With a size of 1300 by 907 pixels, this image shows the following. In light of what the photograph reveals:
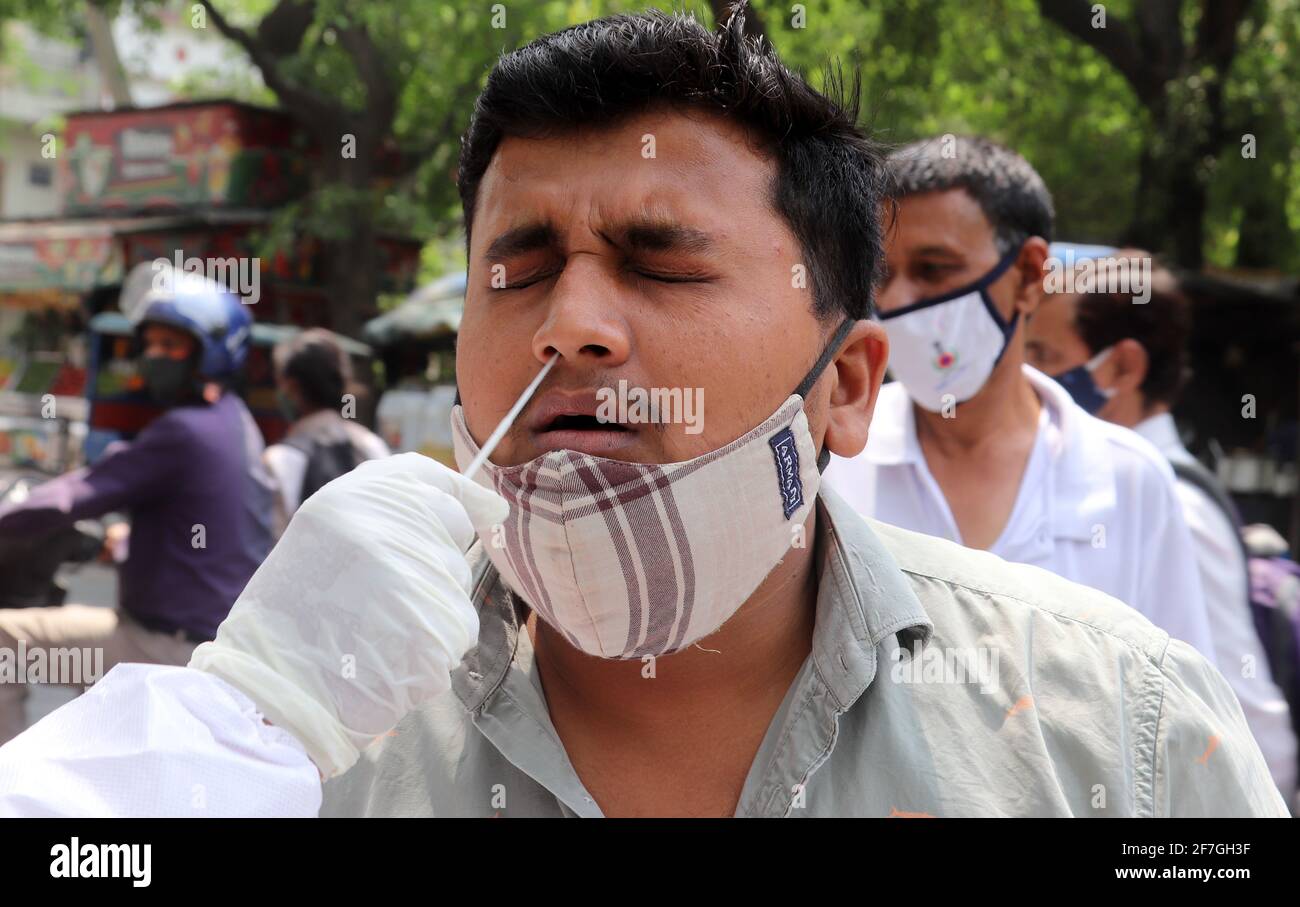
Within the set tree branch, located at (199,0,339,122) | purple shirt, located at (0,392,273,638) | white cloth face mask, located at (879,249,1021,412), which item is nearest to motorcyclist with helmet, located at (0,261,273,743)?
purple shirt, located at (0,392,273,638)

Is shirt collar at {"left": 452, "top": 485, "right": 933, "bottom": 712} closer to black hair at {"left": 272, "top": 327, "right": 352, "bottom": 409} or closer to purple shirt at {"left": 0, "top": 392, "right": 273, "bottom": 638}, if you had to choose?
purple shirt at {"left": 0, "top": 392, "right": 273, "bottom": 638}

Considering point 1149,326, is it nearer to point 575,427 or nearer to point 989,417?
point 989,417

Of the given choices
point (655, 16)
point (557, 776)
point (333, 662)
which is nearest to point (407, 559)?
point (333, 662)

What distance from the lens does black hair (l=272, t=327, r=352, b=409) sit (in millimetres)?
6047

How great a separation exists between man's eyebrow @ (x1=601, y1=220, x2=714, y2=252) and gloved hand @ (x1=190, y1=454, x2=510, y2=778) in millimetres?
570

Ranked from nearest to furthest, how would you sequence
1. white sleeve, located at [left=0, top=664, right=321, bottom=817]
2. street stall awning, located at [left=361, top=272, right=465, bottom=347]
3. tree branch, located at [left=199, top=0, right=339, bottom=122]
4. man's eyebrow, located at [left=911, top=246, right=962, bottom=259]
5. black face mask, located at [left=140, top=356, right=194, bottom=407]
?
white sleeve, located at [left=0, top=664, right=321, bottom=817] → man's eyebrow, located at [left=911, top=246, right=962, bottom=259] → black face mask, located at [left=140, top=356, right=194, bottom=407] → tree branch, located at [left=199, top=0, right=339, bottom=122] → street stall awning, located at [left=361, top=272, right=465, bottom=347]

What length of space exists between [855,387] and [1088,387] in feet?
8.50

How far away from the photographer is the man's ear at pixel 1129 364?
14.8 feet

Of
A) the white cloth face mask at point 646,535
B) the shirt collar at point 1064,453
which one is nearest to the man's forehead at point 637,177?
the white cloth face mask at point 646,535

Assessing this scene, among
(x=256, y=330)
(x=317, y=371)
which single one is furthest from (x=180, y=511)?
(x=256, y=330)

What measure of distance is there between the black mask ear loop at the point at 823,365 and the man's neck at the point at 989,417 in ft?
5.15

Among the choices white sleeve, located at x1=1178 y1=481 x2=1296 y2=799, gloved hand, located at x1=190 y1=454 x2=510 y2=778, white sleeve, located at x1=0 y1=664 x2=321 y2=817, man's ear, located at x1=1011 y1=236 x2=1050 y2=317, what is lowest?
white sleeve, located at x1=1178 y1=481 x2=1296 y2=799

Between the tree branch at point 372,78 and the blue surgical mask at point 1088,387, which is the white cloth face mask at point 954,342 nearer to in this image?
the blue surgical mask at point 1088,387
